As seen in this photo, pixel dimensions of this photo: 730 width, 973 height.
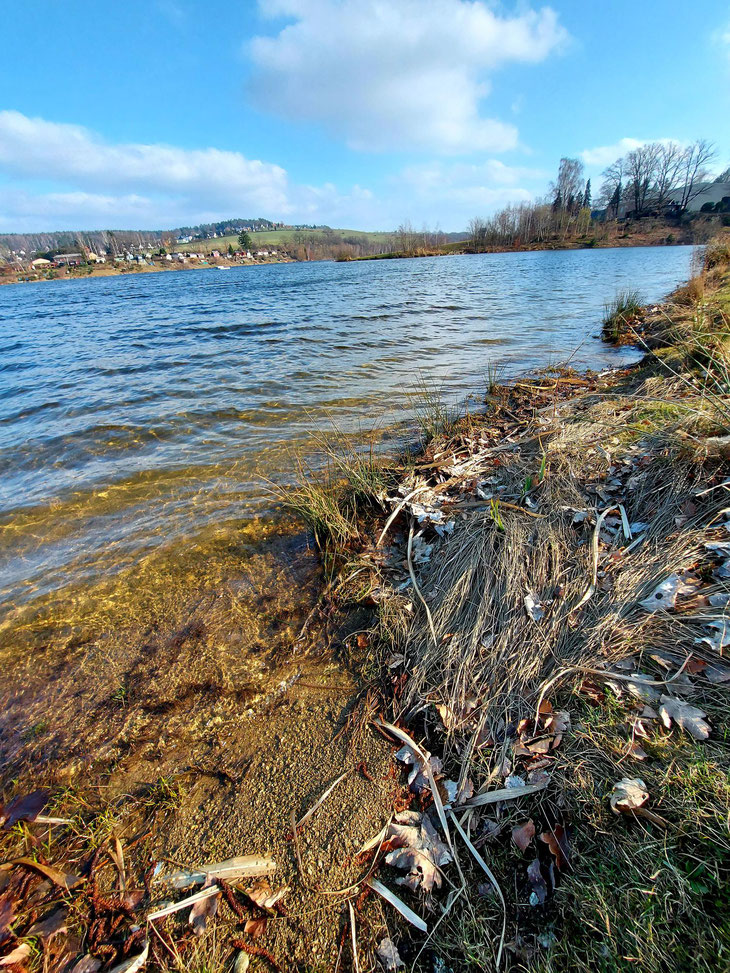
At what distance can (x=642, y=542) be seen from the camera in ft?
7.53

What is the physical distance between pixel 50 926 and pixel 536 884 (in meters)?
1.70

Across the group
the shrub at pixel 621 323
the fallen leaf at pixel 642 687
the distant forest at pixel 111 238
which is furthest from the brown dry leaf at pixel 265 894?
the distant forest at pixel 111 238

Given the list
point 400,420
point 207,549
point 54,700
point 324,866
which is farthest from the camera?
point 400,420

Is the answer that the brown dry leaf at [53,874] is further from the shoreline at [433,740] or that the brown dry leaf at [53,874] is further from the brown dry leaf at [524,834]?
the brown dry leaf at [524,834]

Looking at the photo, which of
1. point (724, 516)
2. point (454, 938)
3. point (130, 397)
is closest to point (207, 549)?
point (454, 938)

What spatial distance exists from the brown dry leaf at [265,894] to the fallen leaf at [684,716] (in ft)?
5.09

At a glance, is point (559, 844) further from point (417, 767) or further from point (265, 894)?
point (265, 894)

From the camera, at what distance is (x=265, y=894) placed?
143 cm

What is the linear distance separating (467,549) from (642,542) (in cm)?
98

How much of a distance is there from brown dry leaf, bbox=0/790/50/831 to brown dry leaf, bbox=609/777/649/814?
2.42m

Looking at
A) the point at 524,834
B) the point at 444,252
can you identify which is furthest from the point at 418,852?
the point at 444,252

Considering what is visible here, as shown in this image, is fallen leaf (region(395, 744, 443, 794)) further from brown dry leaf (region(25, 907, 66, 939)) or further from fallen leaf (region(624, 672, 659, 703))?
brown dry leaf (region(25, 907, 66, 939))

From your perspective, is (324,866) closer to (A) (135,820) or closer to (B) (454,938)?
(B) (454,938)

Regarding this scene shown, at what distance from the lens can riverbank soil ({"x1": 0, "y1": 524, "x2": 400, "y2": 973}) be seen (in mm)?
1379
